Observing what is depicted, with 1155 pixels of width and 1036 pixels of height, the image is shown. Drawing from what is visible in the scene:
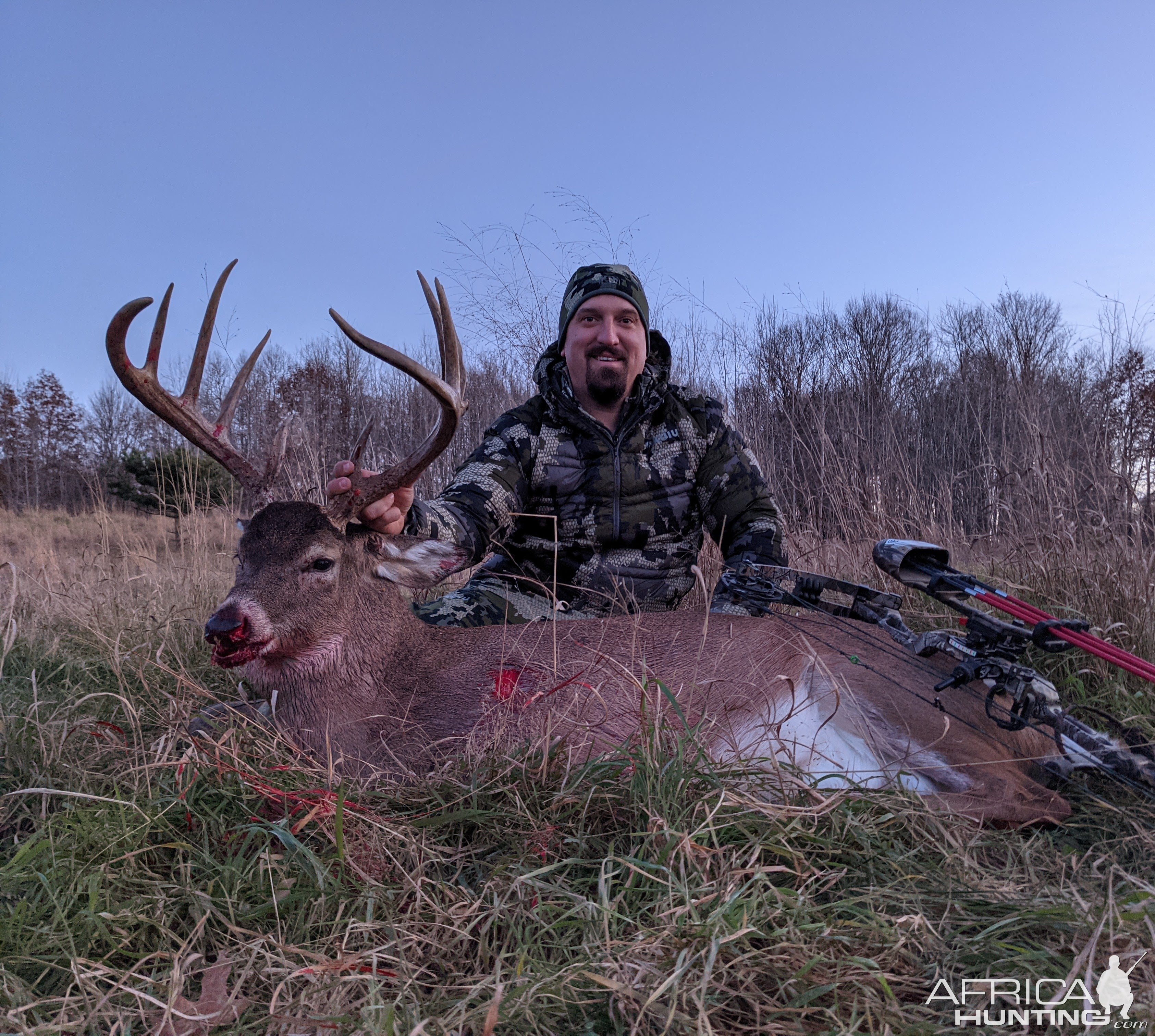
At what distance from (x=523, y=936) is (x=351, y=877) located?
1.45 ft

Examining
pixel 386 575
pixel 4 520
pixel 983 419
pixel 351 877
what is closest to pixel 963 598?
pixel 386 575

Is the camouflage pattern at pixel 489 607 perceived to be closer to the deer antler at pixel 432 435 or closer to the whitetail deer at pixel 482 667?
the whitetail deer at pixel 482 667

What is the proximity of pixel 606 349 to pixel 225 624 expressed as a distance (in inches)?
99.5

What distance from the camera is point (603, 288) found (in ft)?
14.2

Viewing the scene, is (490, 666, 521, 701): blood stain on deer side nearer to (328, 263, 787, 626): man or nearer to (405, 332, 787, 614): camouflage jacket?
(328, 263, 787, 626): man

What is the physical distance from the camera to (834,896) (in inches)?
68.1

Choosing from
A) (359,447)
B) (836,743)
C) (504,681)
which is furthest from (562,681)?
(359,447)

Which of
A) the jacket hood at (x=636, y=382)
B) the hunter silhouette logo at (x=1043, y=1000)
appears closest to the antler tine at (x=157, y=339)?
the jacket hood at (x=636, y=382)

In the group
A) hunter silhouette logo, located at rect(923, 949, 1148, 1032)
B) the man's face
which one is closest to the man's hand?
the man's face

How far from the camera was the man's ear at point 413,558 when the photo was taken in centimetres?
302

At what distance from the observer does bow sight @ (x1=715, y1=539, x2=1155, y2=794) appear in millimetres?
2119

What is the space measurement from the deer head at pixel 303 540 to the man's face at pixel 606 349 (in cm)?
141

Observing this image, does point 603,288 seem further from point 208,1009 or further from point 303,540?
point 208,1009

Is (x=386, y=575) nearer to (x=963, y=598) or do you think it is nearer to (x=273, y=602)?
(x=273, y=602)
